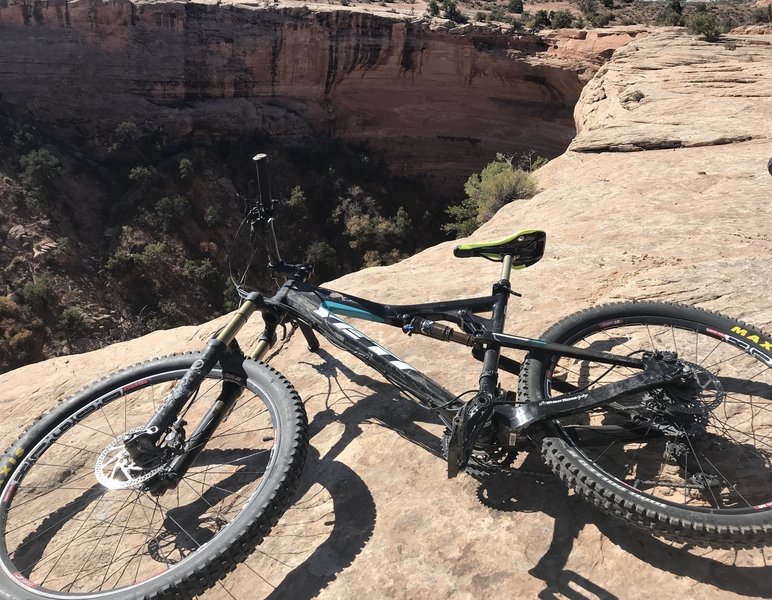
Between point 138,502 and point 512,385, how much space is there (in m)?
2.10

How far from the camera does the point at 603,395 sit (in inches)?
86.3

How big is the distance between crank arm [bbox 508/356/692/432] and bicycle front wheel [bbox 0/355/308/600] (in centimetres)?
100

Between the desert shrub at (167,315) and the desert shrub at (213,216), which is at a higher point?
the desert shrub at (213,216)

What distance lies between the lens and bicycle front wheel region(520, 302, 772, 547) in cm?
193

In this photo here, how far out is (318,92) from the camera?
26.4 metres

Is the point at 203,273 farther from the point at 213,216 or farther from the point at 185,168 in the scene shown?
the point at 185,168

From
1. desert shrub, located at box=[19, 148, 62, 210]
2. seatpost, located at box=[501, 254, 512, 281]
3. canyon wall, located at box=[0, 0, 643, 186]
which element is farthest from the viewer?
canyon wall, located at box=[0, 0, 643, 186]

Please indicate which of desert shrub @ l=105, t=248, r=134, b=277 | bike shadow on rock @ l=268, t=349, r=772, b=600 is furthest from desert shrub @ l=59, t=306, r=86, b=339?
bike shadow on rock @ l=268, t=349, r=772, b=600

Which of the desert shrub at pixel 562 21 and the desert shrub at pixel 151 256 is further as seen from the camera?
the desert shrub at pixel 562 21

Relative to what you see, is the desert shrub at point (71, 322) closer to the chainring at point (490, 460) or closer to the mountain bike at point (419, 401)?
the mountain bike at point (419, 401)

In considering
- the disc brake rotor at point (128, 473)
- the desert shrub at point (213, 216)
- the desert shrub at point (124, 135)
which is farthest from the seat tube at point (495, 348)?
the desert shrub at point (124, 135)

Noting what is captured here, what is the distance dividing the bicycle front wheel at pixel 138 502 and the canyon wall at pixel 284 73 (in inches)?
917

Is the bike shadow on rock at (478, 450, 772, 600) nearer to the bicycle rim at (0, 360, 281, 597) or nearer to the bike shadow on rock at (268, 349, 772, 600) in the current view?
the bike shadow on rock at (268, 349, 772, 600)

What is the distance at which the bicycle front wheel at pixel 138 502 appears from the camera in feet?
6.88
